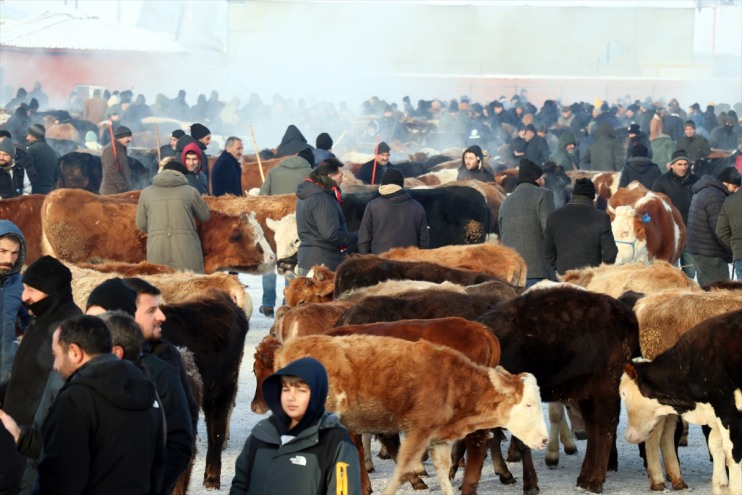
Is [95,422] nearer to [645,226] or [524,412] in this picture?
[524,412]

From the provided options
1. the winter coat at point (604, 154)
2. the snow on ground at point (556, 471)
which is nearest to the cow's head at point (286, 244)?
the snow on ground at point (556, 471)

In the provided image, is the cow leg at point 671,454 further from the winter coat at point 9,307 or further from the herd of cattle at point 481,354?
the winter coat at point 9,307

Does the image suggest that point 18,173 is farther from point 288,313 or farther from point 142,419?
point 142,419

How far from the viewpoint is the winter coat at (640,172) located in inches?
765

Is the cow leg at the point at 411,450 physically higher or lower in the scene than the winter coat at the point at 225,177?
lower

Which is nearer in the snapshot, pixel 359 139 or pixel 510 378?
pixel 510 378

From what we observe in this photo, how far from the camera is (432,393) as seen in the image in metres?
7.32

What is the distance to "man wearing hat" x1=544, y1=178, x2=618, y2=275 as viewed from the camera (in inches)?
454

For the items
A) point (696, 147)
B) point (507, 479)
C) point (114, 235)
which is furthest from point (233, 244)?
point (696, 147)

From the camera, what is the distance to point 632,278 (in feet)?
33.8

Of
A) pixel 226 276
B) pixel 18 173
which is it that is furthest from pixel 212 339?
pixel 18 173

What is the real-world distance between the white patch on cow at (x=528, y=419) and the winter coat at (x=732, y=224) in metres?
6.33

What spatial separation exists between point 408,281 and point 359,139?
2640 cm

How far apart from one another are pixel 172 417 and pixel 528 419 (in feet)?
Result: 8.75
